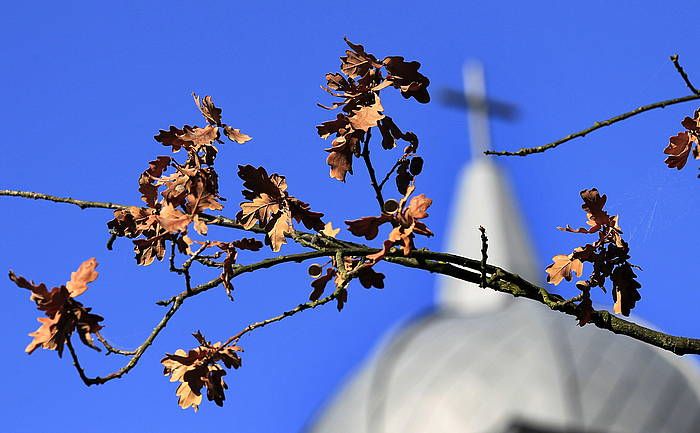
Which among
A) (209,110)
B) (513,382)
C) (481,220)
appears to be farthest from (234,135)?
(481,220)

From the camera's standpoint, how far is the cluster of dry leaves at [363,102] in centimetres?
244

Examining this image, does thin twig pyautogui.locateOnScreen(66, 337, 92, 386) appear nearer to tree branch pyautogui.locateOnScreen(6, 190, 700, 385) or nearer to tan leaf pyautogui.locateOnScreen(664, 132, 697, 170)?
tree branch pyautogui.locateOnScreen(6, 190, 700, 385)

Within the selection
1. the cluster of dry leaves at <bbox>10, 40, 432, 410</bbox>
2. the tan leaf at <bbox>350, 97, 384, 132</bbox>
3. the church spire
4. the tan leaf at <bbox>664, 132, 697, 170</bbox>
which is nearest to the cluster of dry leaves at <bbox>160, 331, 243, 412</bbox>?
the cluster of dry leaves at <bbox>10, 40, 432, 410</bbox>

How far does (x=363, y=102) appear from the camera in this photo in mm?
2484

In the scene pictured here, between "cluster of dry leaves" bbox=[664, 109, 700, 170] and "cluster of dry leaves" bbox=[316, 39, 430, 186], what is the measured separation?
0.46 metres

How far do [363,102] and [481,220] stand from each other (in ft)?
159

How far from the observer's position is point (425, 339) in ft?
139

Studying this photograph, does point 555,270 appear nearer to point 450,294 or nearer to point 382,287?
point 382,287

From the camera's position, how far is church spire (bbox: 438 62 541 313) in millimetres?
48125

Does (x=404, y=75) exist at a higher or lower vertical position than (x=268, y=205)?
higher

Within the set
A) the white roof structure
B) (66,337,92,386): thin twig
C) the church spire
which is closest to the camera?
(66,337,92,386): thin twig

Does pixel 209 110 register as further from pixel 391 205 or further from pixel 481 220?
pixel 481 220

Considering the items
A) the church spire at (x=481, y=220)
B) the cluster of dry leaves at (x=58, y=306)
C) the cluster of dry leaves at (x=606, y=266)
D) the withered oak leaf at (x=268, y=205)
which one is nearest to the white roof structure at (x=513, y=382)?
the church spire at (x=481, y=220)

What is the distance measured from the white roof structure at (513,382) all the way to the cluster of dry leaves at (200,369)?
3347 cm
